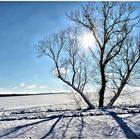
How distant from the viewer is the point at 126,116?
892 cm

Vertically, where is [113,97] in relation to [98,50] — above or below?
below

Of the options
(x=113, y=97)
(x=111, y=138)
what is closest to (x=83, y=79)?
(x=113, y=97)

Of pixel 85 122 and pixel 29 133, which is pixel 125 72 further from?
pixel 29 133

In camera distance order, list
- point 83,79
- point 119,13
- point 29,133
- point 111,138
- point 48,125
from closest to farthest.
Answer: point 111,138 < point 29,133 < point 48,125 < point 119,13 < point 83,79

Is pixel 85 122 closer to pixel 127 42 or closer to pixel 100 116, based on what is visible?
pixel 100 116

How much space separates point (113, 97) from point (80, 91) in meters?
2.17

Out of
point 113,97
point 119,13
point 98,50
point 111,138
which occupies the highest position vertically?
point 119,13

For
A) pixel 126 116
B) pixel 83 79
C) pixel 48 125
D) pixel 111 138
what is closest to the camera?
pixel 111 138

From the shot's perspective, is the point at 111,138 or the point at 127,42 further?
the point at 127,42

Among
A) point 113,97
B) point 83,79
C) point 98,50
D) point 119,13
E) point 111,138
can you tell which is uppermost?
point 119,13

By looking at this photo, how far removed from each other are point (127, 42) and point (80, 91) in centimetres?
434

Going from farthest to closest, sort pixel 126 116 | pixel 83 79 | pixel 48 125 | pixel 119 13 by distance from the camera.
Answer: pixel 83 79
pixel 119 13
pixel 126 116
pixel 48 125

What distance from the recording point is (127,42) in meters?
16.6

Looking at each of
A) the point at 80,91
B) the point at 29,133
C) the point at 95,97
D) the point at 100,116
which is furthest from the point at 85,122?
the point at 95,97
